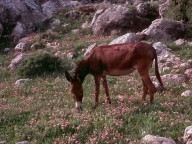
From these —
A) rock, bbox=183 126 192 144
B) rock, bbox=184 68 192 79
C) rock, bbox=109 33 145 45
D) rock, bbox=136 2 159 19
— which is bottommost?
rock, bbox=136 2 159 19

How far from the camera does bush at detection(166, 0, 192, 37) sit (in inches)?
933

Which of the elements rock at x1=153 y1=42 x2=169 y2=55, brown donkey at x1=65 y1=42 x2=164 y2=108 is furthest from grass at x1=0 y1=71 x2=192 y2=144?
rock at x1=153 y1=42 x2=169 y2=55

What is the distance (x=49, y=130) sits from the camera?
9430 millimetres

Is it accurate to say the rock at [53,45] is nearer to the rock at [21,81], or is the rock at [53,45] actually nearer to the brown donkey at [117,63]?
the rock at [21,81]

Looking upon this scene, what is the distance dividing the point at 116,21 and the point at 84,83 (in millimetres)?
9527

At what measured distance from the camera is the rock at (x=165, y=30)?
2162 centimetres

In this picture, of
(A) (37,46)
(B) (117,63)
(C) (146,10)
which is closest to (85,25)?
(C) (146,10)

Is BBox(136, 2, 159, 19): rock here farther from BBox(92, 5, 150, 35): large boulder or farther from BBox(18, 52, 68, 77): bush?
BBox(18, 52, 68, 77): bush

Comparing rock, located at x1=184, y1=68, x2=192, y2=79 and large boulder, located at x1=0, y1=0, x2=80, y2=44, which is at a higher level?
rock, located at x1=184, y1=68, x2=192, y2=79

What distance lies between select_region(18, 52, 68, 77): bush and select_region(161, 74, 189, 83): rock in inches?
210

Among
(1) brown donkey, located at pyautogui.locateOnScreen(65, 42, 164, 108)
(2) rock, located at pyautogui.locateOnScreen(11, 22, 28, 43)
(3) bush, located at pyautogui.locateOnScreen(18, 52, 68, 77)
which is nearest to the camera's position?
(1) brown donkey, located at pyautogui.locateOnScreen(65, 42, 164, 108)

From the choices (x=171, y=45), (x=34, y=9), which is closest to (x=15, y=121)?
(x=171, y=45)

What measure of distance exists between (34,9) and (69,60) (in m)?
11.2

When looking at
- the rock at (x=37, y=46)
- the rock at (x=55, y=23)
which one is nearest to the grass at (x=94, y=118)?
the rock at (x=37, y=46)
